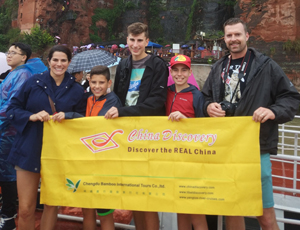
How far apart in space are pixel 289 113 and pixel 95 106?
6.33 feet

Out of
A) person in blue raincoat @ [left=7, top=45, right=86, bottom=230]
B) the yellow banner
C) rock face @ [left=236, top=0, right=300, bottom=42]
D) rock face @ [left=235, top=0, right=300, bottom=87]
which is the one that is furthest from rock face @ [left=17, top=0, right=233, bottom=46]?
the yellow banner

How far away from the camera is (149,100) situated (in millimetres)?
2775

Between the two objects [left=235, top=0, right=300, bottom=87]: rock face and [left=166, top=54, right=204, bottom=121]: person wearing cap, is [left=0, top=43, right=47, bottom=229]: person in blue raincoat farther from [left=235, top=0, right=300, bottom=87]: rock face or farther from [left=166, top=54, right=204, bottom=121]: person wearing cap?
[left=235, top=0, right=300, bottom=87]: rock face

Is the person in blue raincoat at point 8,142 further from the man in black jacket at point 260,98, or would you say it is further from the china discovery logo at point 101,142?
the man in black jacket at point 260,98

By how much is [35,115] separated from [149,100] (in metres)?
1.17

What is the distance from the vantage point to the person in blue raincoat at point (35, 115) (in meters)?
2.71

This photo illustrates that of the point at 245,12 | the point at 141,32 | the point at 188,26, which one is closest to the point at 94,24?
the point at 188,26

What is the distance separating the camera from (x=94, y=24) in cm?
3975

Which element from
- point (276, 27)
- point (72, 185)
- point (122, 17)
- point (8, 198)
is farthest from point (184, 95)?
point (122, 17)

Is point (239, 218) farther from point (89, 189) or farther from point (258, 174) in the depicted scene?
point (89, 189)

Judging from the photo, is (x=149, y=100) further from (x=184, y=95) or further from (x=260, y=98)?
(x=260, y=98)

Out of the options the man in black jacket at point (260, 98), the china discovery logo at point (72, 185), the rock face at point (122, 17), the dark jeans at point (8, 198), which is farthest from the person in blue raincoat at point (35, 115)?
the rock face at point (122, 17)

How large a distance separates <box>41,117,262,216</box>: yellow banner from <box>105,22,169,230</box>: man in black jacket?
12 centimetres

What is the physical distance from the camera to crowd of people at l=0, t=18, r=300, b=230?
2570 millimetres
